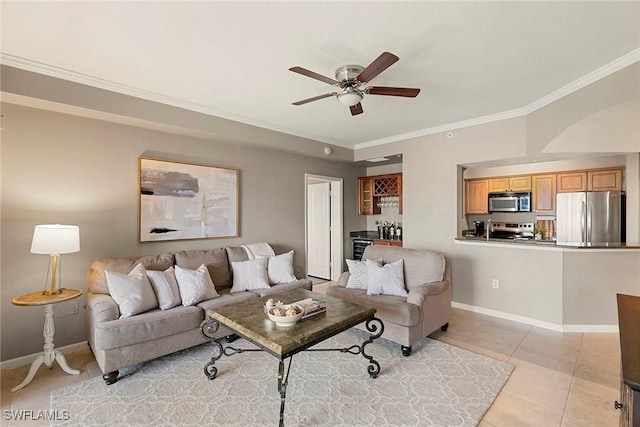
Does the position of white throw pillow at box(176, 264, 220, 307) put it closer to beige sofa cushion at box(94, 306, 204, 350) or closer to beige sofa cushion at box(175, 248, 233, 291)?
beige sofa cushion at box(94, 306, 204, 350)

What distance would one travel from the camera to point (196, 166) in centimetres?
375

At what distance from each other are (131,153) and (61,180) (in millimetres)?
683

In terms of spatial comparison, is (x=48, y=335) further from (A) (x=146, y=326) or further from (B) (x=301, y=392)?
(B) (x=301, y=392)

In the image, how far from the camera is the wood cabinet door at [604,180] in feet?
15.6

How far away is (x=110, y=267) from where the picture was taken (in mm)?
2883

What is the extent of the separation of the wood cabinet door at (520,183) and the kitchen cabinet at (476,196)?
0.45m

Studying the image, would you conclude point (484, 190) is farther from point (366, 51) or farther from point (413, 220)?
point (366, 51)

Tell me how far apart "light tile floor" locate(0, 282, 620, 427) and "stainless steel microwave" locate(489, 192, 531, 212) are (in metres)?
2.86

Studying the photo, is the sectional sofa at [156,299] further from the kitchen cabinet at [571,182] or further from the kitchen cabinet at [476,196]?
the kitchen cabinet at [571,182]

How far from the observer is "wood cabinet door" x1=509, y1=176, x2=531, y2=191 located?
5612 mm

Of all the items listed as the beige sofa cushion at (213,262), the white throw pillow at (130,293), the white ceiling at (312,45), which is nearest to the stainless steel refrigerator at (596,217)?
→ the white ceiling at (312,45)

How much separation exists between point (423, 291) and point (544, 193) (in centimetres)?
414

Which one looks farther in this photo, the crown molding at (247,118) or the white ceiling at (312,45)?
the crown molding at (247,118)

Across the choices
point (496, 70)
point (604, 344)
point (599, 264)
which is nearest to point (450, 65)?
point (496, 70)
